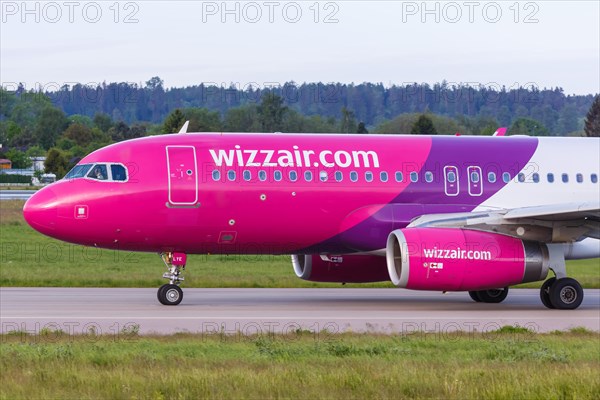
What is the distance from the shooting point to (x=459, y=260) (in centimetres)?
2214

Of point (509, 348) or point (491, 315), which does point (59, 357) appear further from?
point (491, 315)

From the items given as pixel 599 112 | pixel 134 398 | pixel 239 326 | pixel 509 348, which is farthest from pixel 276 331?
pixel 599 112

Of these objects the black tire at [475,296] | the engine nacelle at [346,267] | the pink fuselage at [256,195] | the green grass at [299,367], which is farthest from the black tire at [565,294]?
the green grass at [299,367]

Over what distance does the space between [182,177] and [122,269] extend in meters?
12.2

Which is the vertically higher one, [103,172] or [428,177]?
[103,172]

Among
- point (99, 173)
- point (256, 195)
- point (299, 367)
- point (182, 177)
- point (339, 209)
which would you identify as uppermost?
point (99, 173)

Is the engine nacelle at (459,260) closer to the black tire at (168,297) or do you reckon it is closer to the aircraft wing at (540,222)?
the aircraft wing at (540,222)

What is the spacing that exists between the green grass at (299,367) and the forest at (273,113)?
17490mm

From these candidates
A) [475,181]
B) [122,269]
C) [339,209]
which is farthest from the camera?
[122,269]

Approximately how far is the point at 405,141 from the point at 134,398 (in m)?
15.1

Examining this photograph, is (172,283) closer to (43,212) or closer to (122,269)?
(43,212)

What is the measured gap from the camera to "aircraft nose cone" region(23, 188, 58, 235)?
22453 millimetres

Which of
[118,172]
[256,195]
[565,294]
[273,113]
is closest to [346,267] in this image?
Answer: [256,195]

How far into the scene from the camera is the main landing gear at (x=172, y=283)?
2284 cm
